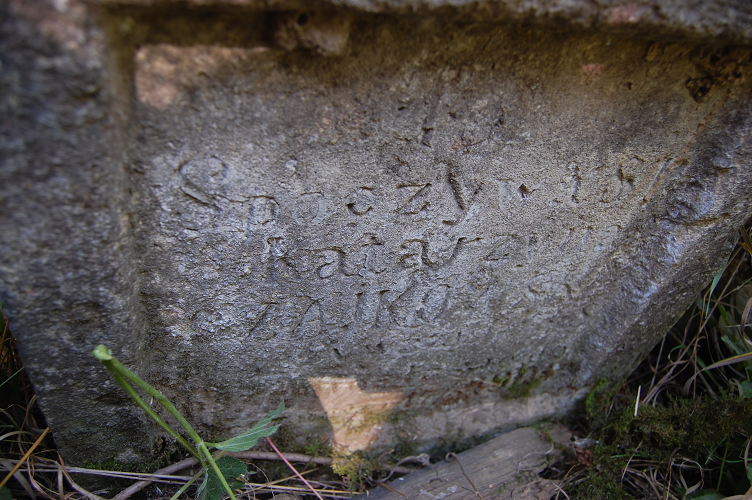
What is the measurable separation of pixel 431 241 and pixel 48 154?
716 mm

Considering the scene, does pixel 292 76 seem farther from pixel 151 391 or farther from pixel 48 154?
pixel 151 391

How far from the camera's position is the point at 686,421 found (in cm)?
135

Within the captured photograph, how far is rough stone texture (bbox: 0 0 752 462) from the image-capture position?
63 centimetres

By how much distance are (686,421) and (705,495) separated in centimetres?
20

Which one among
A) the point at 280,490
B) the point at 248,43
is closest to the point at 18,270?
the point at 248,43

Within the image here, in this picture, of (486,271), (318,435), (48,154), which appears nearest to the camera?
(48,154)

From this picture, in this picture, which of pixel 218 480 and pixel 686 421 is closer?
pixel 218 480

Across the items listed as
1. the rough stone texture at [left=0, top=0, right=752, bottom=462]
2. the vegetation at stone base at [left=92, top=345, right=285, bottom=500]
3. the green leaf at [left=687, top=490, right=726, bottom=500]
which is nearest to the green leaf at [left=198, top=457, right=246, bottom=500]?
the vegetation at stone base at [left=92, top=345, right=285, bottom=500]

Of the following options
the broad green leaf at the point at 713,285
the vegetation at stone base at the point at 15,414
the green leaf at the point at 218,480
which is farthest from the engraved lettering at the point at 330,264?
the broad green leaf at the point at 713,285

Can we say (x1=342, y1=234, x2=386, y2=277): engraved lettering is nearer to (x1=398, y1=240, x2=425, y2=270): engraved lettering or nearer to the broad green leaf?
(x1=398, y1=240, x2=425, y2=270): engraved lettering

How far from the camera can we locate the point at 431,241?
1.02 m

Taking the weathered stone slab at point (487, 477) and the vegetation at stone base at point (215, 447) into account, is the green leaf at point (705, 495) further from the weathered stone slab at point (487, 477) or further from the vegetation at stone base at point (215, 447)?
the vegetation at stone base at point (215, 447)

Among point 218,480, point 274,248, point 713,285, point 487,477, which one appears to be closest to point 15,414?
point 218,480

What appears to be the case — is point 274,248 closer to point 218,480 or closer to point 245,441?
point 245,441
